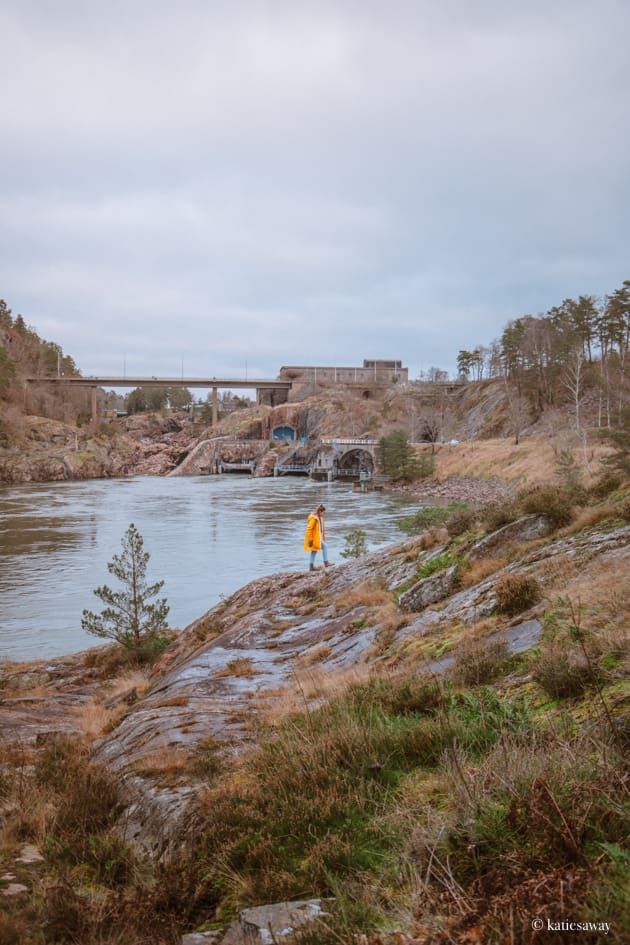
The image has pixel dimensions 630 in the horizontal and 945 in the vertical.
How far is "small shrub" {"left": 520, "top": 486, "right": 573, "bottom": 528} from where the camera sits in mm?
9766

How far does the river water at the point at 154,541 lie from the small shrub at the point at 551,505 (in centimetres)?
1334

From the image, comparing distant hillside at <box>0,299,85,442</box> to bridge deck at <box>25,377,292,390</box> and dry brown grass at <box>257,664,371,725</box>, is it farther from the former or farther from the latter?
dry brown grass at <box>257,664,371,725</box>

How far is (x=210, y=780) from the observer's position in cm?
491

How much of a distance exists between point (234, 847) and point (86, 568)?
88.6 feet

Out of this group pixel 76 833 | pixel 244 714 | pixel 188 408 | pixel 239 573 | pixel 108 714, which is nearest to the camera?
pixel 76 833

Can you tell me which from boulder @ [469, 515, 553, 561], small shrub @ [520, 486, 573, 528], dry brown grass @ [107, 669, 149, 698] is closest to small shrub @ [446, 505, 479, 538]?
small shrub @ [520, 486, 573, 528]

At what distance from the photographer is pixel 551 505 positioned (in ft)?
32.7

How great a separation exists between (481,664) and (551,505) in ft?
17.5

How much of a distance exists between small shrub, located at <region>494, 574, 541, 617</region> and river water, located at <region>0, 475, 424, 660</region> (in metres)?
14.7

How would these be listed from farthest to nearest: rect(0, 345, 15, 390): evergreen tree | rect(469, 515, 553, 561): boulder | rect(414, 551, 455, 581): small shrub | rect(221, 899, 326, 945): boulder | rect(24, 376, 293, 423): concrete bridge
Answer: rect(24, 376, 293, 423): concrete bridge < rect(0, 345, 15, 390): evergreen tree < rect(414, 551, 455, 581): small shrub < rect(469, 515, 553, 561): boulder < rect(221, 899, 326, 945): boulder

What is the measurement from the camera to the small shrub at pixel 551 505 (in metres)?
9.77

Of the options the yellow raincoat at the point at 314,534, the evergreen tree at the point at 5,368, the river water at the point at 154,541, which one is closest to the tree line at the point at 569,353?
the river water at the point at 154,541

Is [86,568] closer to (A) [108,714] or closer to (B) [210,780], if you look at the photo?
(A) [108,714]

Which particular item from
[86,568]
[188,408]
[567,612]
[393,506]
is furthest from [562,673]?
[188,408]
